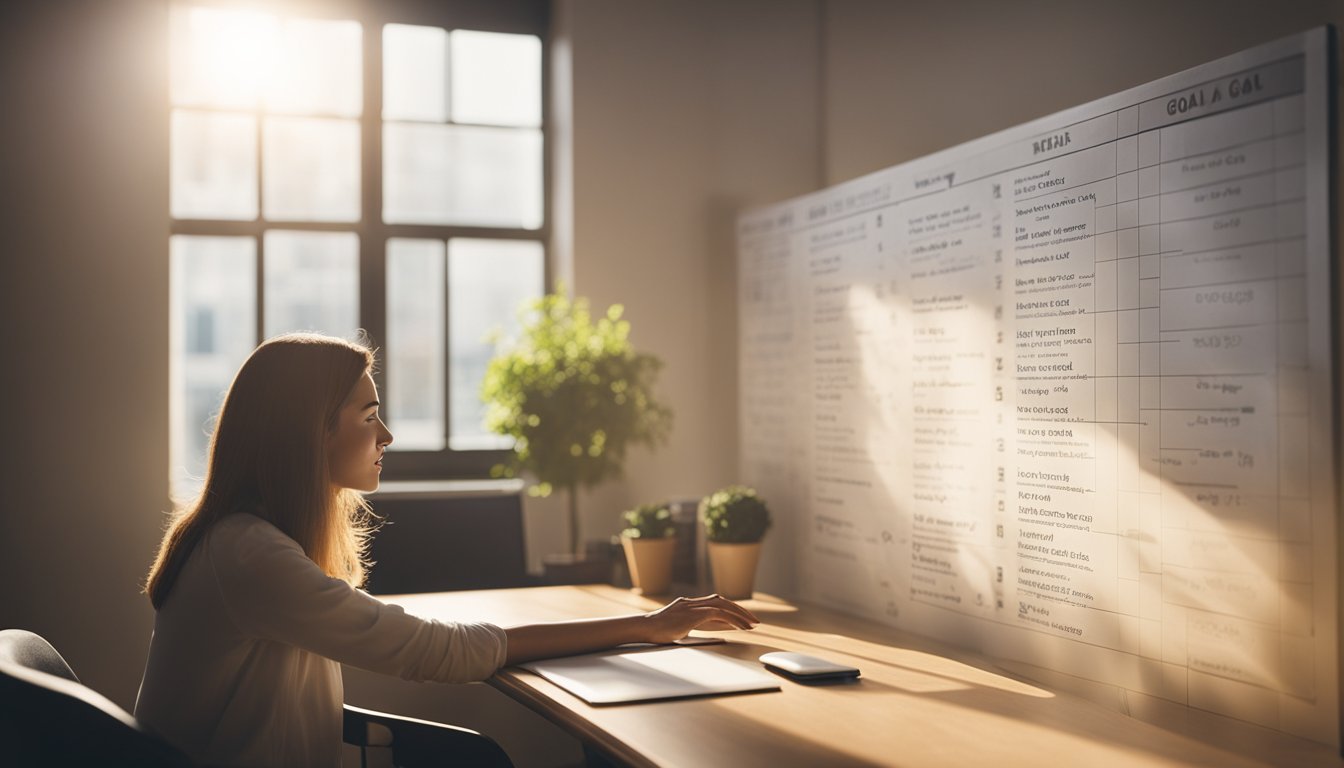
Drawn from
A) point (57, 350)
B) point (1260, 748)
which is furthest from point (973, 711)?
point (57, 350)

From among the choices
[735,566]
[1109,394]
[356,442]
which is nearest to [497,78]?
[735,566]

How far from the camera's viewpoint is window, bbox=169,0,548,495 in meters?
3.63

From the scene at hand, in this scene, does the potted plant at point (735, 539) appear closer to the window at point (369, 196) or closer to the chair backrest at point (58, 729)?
the window at point (369, 196)

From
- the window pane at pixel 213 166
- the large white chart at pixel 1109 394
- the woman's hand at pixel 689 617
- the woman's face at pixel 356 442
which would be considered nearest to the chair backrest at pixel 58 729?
the woman's face at pixel 356 442

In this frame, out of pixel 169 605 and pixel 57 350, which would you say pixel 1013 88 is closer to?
pixel 169 605

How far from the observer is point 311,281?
370 centimetres

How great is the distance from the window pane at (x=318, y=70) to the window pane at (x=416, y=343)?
52 centimetres

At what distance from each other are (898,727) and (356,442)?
3.00 feet

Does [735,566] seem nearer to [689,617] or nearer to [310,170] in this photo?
[689,617]

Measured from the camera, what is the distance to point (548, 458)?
10.6 ft

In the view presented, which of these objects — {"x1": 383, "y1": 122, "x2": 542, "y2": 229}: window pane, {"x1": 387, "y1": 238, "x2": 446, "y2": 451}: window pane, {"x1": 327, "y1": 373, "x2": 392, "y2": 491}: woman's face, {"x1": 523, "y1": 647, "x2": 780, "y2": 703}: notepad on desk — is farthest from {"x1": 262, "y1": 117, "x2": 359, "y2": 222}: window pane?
{"x1": 523, "y1": 647, "x2": 780, "y2": 703}: notepad on desk

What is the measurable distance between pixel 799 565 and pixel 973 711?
51.8 inches

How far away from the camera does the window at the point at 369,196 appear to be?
11.9 ft

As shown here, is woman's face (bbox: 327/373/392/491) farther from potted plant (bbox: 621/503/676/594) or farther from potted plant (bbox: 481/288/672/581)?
potted plant (bbox: 481/288/672/581)
